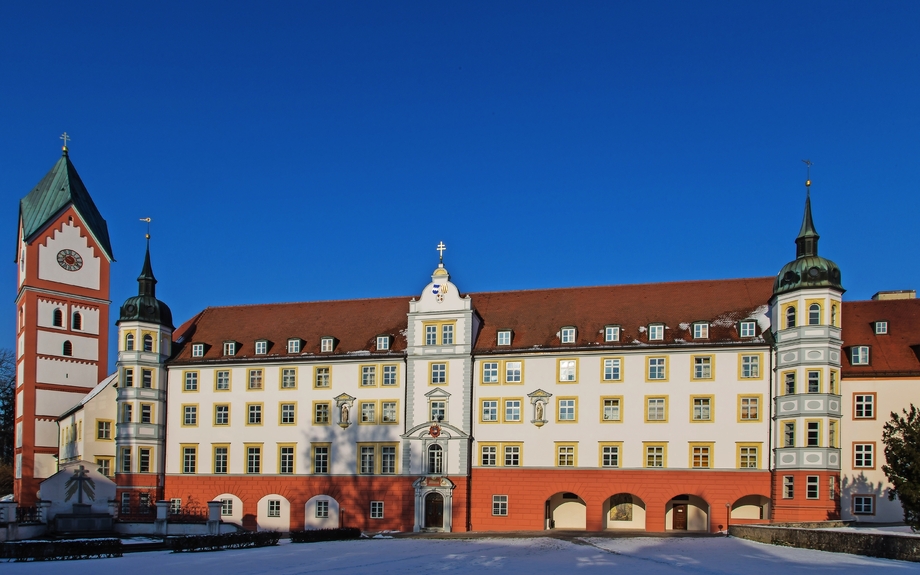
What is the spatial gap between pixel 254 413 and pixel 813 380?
28399 mm

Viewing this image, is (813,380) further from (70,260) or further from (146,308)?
(70,260)

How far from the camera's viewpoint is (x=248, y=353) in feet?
182

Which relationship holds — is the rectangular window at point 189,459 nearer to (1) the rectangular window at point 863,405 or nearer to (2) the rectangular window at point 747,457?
(2) the rectangular window at point 747,457

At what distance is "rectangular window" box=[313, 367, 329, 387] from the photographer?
175ft

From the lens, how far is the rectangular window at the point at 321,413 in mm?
53062

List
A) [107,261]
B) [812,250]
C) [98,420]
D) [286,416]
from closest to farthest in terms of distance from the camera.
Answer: [812,250] → [286,416] → [98,420] → [107,261]

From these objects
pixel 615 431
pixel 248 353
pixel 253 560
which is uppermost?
pixel 248 353

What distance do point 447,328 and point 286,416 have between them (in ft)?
32.8

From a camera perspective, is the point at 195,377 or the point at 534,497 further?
the point at 195,377

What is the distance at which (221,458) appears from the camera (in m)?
54.4

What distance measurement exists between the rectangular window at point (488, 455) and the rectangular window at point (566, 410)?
371cm

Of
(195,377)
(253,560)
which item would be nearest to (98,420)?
(195,377)

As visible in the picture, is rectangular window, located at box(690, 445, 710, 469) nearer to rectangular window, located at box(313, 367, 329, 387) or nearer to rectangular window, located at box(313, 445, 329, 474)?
rectangular window, located at box(313, 445, 329, 474)

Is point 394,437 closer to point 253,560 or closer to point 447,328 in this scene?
point 447,328
